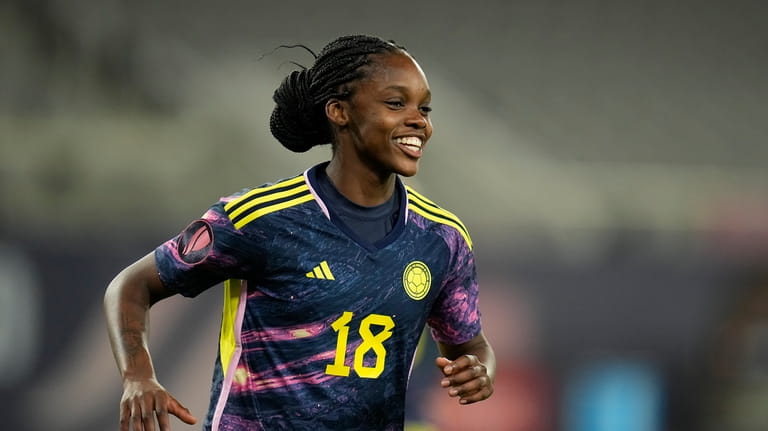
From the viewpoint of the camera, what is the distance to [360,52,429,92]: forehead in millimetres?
2592

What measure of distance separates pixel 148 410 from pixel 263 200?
0.61m

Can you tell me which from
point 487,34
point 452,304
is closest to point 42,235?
point 487,34

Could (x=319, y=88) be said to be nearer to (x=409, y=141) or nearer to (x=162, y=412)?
(x=409, y=141)

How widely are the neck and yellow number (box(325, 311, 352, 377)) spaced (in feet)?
1.07

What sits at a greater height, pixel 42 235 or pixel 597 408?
pixel 42 235

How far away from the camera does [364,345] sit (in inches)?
97.3

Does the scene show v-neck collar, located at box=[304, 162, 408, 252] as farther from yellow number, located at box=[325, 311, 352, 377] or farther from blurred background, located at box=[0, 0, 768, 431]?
blurred background, located at box=[0, 0, 768, 431]

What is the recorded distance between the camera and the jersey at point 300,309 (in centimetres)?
244

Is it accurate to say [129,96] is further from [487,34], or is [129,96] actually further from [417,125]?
[417,125]

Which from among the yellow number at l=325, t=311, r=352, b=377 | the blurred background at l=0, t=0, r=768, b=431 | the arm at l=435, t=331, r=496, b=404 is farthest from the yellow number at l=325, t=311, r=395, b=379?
the blurred background at l=0, t=0, r=768, b=431

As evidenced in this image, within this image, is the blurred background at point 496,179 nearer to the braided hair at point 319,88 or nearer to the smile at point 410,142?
the braided hair at point 319,88

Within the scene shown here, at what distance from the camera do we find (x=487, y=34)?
6.90 metres

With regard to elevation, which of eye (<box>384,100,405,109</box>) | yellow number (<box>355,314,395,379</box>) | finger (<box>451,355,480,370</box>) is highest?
eye (<box>384,100,405,109</box>)

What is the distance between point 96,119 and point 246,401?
13.7 feet
